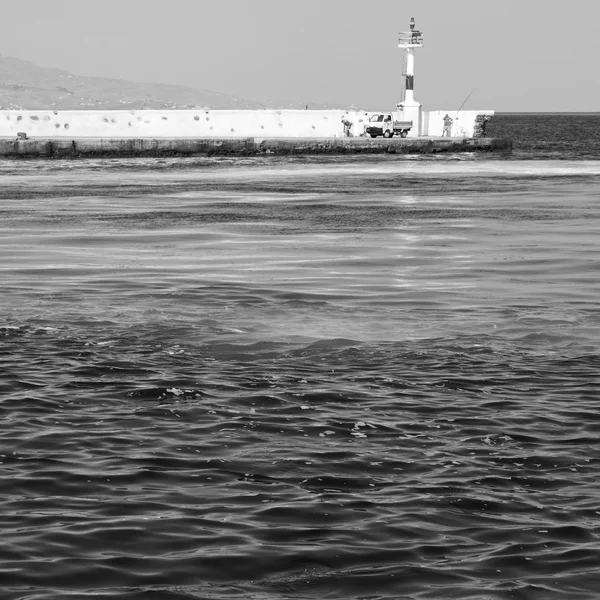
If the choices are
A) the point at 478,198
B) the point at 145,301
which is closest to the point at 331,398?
the point at 145,301

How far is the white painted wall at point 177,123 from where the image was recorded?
6262cm

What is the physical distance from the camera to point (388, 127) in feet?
193

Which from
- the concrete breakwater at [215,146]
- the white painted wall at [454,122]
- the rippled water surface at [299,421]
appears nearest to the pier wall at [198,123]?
the white painted wall at [454,122]

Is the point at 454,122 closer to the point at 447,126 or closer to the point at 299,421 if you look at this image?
the point at 447,126

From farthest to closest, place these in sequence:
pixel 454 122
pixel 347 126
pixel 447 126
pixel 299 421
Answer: pixel 454 122 < pixel 347 126 < pixel 447 126 < pixel 299 421

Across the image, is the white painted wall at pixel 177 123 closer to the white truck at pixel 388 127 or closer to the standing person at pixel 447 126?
the white truck at pixel 388 127

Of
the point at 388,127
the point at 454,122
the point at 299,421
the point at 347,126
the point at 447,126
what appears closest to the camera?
the point at 299,421

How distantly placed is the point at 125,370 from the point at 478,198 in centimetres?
2105

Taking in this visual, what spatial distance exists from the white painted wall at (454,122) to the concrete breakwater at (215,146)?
5.02m

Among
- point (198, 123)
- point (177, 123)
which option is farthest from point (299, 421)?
point (198, 123)

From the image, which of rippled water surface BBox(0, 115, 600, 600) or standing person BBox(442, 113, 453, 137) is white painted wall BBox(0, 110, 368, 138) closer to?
standing person BBox(442, 113, 453, 137)

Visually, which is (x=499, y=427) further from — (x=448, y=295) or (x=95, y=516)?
(x=448, y=295)

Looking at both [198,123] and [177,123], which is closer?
[177,123]

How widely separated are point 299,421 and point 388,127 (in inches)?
2035
